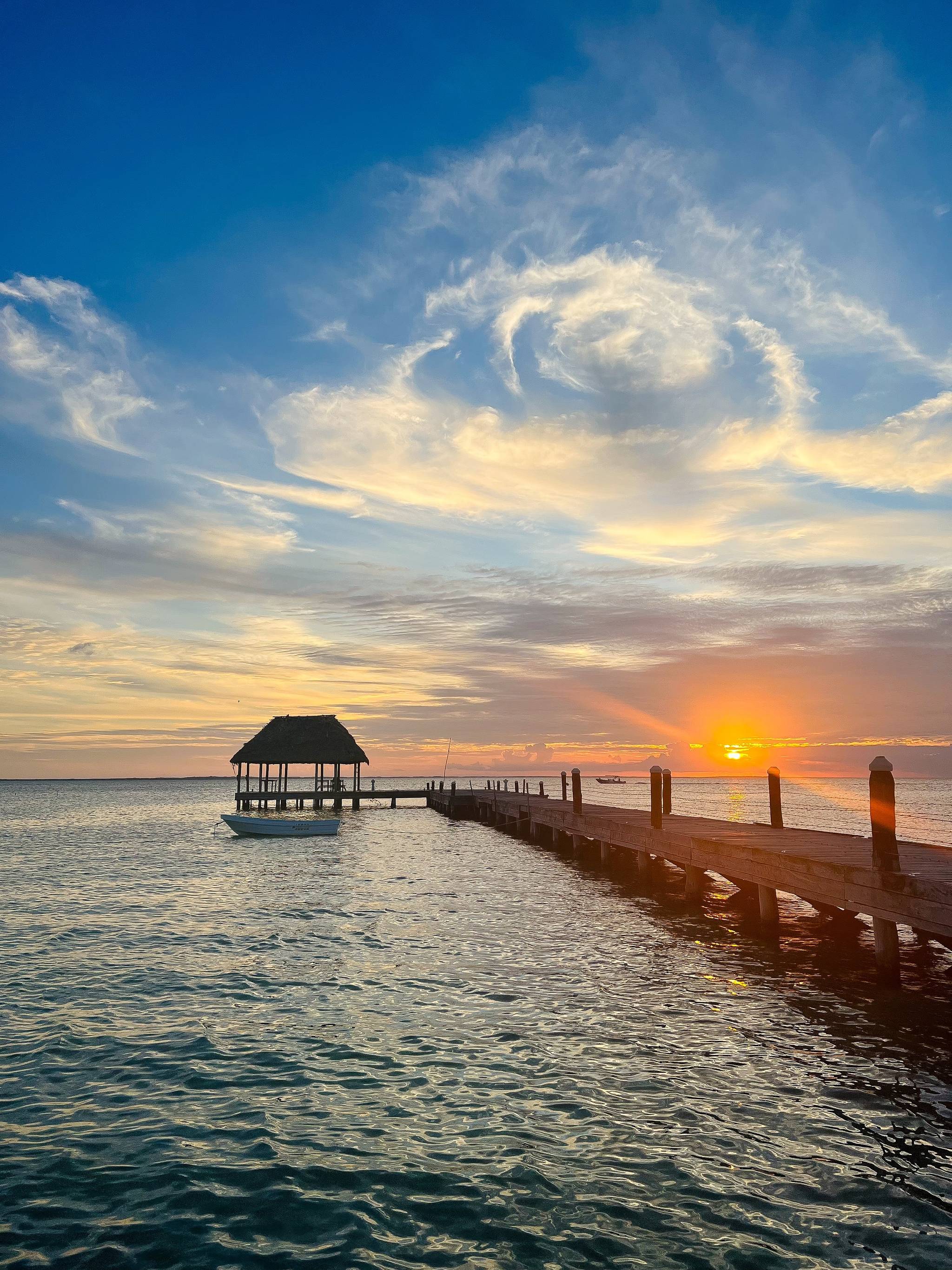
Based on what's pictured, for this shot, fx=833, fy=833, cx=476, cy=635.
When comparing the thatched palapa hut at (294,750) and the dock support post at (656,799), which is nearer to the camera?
the dock support post at (656,799)

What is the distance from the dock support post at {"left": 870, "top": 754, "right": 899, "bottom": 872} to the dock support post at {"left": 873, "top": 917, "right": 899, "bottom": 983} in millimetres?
1177

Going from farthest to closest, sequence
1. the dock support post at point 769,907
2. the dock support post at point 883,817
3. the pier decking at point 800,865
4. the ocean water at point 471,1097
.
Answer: the dock support post at point 769,907 < the dock support post at point 883,817 < the pier decking at point 800,865 < the ocean water at point 471,1097

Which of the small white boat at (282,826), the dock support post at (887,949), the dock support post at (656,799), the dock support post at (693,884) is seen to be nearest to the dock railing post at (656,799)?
the dock support post at (656,799)

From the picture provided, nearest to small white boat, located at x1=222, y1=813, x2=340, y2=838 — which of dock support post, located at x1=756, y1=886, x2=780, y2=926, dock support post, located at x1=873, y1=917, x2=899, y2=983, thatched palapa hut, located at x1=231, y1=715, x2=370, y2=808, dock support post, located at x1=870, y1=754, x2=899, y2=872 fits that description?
thatched palapa hut, located at x1=231, y1=715, x2=370, y2=808

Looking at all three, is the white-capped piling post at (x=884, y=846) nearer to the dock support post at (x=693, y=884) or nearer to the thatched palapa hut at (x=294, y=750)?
the dock support post at (x=693, y=884)

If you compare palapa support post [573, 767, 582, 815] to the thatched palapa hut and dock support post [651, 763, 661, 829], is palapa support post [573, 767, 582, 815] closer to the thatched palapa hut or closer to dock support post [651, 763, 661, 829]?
dock support post [651, 763, 661, 829]

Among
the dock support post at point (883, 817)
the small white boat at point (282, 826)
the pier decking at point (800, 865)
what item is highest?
the dock support post at point (883, 817)

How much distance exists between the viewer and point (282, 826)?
4138 cm

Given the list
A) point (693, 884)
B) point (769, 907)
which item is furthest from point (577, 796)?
point (769, 907)

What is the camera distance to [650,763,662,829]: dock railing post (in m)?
21.5

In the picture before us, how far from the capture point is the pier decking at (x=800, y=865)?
10.3 metres

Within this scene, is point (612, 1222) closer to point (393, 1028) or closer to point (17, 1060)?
point (393, 1028)

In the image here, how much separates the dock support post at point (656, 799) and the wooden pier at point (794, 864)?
0.05 metres

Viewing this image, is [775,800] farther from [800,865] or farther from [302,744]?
[302,744]
